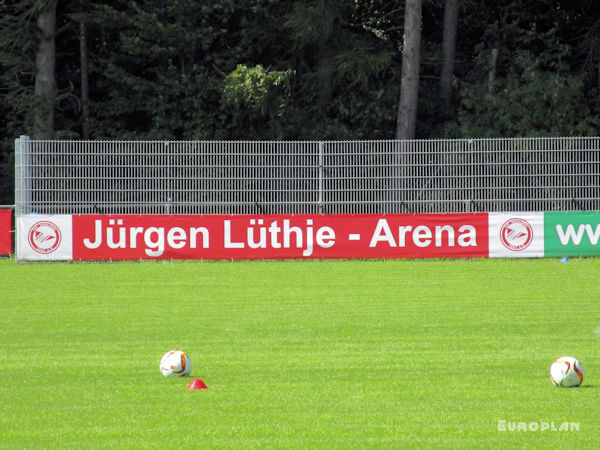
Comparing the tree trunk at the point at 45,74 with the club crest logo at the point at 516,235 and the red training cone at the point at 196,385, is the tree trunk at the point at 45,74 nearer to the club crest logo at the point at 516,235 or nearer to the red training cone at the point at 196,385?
the club crest logo at the point at 516,235

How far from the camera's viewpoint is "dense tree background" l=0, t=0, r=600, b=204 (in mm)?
33438

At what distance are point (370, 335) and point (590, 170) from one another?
13.8 meters

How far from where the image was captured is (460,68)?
125ft

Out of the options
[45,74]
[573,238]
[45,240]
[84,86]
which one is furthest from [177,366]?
[84,86]

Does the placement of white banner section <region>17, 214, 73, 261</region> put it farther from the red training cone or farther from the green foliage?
the red training cone

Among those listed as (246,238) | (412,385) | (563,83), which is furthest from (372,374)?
(563,83)

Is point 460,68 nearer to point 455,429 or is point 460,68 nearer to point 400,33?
point 400,33

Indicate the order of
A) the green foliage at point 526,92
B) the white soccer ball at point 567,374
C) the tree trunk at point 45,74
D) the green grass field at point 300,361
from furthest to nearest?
the tree trunk at point 45,74 → the green foliage at point 526,92 → the white soccer ball at point 567,374 → the green grass field at point 300,361

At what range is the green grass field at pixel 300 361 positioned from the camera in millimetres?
7430

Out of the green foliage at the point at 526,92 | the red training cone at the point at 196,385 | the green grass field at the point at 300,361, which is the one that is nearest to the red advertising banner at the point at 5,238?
the green grass field at the point at 300,361

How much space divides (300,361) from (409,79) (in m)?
23.6

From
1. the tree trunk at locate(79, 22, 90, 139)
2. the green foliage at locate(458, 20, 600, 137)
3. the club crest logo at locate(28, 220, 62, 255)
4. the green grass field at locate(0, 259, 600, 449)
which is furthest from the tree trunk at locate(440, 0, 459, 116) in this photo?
the green grass field at locate(0, 259, 600, 449)

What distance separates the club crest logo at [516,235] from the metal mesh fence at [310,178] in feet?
1.63

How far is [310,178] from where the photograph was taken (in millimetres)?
24875
